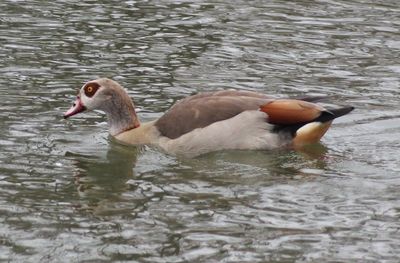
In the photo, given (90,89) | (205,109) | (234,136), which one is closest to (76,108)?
(90,89)

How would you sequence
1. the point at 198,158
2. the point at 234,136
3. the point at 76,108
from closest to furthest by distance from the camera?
the point at 198,158 < the point at 234,136 < the point at 76,108

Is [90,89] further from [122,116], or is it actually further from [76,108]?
[122,116]

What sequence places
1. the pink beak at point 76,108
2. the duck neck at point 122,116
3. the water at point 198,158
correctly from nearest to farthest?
the water at point 198,158, the pink beak at point 76,108, the duck neck at point 122,116

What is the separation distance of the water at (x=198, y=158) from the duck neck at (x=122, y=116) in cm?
26

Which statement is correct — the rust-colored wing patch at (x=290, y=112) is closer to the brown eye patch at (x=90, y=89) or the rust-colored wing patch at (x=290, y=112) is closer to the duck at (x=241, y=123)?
the duck at (x=241, y=123)

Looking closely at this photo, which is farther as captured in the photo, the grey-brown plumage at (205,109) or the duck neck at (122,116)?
the duck neck at (122,116)

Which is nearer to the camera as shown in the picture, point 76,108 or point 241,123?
point 241,123

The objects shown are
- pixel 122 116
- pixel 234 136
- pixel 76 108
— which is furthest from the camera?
pixel 122 116

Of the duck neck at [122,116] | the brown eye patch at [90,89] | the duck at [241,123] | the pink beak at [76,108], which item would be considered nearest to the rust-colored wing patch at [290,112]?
the duck at [241,123]

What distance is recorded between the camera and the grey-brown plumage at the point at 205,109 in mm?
14062

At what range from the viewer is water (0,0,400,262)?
10.7m

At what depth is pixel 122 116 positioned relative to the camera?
14797mm

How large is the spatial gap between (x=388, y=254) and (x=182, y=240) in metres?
1.77

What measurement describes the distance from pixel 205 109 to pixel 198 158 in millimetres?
582
